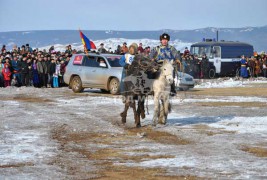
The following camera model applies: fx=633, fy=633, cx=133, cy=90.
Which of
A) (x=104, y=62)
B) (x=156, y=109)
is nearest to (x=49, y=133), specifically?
(x=156, y=109)

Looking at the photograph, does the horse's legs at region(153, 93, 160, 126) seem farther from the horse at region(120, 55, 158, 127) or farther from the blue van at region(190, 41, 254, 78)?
the blue van at region(190, 41, 254, 78)

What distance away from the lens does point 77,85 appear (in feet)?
93.2

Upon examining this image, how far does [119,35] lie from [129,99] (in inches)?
6412

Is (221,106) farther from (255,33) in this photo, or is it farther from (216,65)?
(255,33)

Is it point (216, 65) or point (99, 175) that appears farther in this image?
point (216, 65)

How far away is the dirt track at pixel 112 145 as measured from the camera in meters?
9.45

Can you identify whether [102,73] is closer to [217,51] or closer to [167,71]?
[167,71]

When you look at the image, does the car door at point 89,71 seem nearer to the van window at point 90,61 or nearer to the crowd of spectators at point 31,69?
the van window at point 90,61

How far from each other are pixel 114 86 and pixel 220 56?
20.3 metres

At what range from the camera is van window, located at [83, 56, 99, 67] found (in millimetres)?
28109

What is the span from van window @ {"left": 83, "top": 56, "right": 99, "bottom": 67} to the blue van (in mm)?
17716

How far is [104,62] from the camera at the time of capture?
27734 millimetres

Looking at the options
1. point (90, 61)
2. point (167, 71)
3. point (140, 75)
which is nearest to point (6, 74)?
point (90, 61)

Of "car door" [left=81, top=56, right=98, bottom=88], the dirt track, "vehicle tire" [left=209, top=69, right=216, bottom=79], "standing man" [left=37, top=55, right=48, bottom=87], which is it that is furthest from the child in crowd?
"vehicle tire" [left=209, top=69, right=216, bottom=79]
